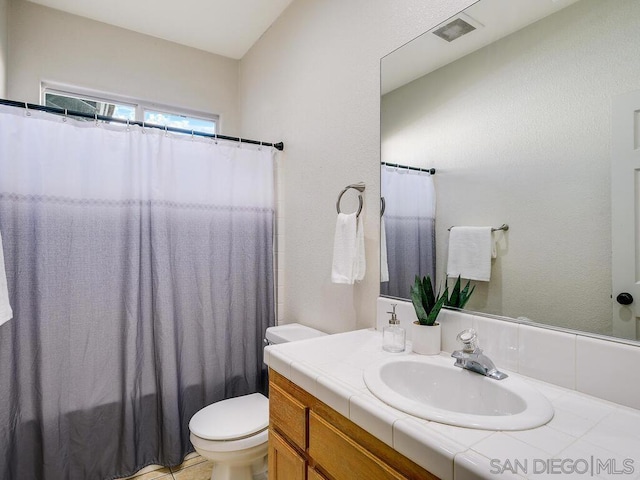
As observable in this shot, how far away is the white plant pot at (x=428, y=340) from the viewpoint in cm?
116

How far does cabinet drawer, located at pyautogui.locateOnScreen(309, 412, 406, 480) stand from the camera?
2.55ft

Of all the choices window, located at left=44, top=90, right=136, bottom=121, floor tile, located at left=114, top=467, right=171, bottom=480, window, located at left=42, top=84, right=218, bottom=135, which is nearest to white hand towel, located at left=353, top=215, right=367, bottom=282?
window, located at left=42, top=84, right=218, bottom=135

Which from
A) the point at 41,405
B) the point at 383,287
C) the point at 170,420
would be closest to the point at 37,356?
the point at 41,405

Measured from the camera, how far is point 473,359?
996 mm


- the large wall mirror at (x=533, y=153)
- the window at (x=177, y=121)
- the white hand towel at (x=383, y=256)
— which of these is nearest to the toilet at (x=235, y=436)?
the white hand towel at (x=383, y=256)

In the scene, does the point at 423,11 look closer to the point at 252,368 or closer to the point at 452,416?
Result: the point at 452,416

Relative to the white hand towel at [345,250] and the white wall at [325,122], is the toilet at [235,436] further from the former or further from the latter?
the white hand towel at [345,250]

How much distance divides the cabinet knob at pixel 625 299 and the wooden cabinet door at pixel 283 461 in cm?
95

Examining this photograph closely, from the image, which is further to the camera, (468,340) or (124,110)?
(124,110)

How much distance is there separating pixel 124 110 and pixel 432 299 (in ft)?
8.47

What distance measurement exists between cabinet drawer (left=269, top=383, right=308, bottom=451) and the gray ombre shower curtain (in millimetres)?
982

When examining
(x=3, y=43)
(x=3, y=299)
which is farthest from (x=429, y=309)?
(x=3, y=43)

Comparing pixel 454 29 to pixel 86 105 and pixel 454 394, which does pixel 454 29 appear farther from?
pixel 86 105

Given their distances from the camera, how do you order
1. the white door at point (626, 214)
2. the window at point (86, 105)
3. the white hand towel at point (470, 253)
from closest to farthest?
the white door at point (626, 214), the white hand towel at point (470, 253), the window at point (86, 105)
